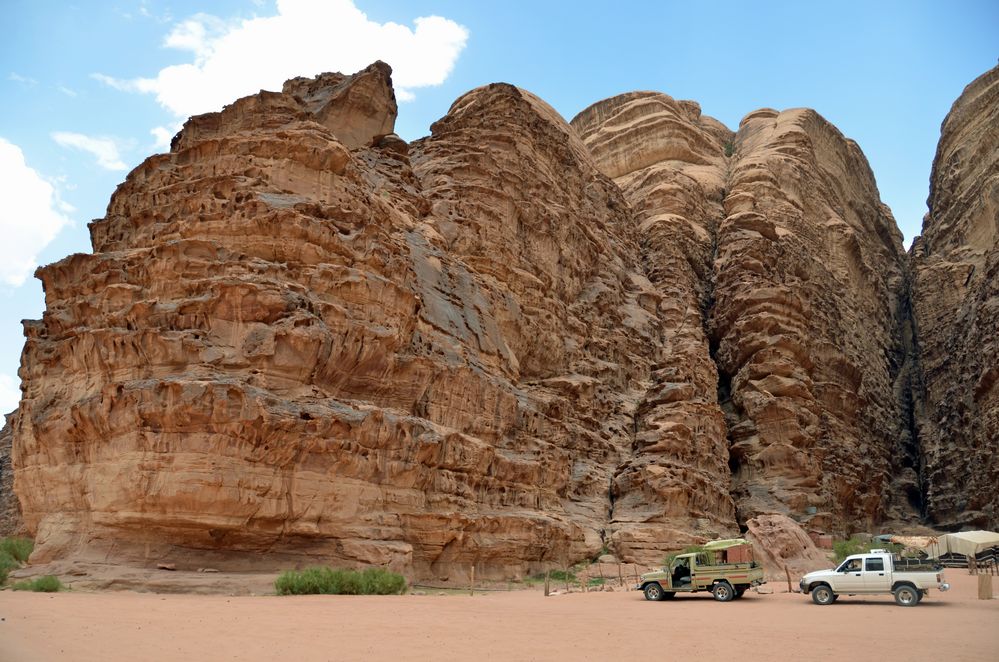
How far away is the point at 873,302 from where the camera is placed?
75812 mm

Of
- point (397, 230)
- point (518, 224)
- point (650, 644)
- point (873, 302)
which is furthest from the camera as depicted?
point (873, 302)

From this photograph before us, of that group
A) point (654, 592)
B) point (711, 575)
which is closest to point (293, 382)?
point (654, 592)

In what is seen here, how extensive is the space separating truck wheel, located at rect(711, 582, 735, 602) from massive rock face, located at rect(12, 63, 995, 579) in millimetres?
8945

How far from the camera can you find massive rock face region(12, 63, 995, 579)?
69.5 ft

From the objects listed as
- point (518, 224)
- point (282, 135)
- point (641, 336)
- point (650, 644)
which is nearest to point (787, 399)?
point (641, 336)

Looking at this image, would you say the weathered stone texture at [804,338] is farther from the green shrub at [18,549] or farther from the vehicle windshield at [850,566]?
the green shrub at [18,549]

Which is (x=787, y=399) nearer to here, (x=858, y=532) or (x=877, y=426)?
(x=858, y=532)

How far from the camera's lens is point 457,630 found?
13.7 meters

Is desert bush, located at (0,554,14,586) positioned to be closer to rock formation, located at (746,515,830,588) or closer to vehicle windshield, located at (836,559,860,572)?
vehicle windshield, located at (836,559,860,572)

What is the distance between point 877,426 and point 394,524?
5174cm

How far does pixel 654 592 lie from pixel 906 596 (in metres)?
6.70

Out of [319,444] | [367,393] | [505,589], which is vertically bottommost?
[505,589]

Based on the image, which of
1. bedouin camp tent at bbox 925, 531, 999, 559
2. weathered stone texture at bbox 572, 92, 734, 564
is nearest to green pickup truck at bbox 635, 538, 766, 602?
weathered stone texture at bbox 572, 92, 734, 564

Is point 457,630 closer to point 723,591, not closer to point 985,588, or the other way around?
point 723,591
